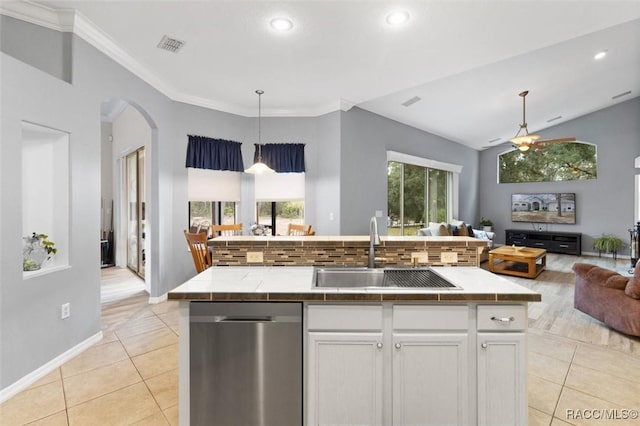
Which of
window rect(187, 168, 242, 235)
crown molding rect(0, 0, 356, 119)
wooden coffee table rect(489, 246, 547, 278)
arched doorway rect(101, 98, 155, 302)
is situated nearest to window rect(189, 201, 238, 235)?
window rect(187, 168, 242, 235)

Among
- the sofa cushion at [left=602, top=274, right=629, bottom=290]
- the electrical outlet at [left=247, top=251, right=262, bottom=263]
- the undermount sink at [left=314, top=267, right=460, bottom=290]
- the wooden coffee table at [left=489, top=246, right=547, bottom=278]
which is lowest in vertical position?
the wooden coffee table at [left=489, top=246, right=547, bottom=278]

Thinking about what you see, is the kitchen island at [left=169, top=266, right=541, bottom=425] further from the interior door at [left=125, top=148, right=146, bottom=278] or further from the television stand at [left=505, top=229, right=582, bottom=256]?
the television stand at [left=505, top=229, right=582, bottom=256]

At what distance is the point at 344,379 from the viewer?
1588mm

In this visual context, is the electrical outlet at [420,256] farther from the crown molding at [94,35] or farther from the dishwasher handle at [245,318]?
the crown molding at [94,35]

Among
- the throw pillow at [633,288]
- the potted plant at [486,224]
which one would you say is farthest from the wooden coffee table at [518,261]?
the potted plant at [486,224]

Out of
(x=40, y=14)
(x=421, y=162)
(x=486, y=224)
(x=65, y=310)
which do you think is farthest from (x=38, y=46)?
(x=486, y=224)

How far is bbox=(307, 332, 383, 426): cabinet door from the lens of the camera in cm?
158

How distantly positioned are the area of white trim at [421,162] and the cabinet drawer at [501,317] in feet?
14.8

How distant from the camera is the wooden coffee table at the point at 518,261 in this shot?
526 centimetres

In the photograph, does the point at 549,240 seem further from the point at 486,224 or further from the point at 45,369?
the point at 45,369

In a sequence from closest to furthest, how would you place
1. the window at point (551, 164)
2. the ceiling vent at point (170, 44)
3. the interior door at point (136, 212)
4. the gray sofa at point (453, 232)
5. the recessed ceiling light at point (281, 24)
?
the recessed ceiling light at point (281, 24) < the ceiling vent at point (170, 44) < the interior door at point (136, 212) < the gray sofa at point (453, 232) < the window at point (551, 164)

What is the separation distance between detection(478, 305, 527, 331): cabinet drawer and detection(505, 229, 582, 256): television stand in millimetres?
8034

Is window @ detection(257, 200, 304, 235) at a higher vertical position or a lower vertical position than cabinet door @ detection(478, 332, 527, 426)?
higher

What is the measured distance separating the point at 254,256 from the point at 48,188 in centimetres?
204
